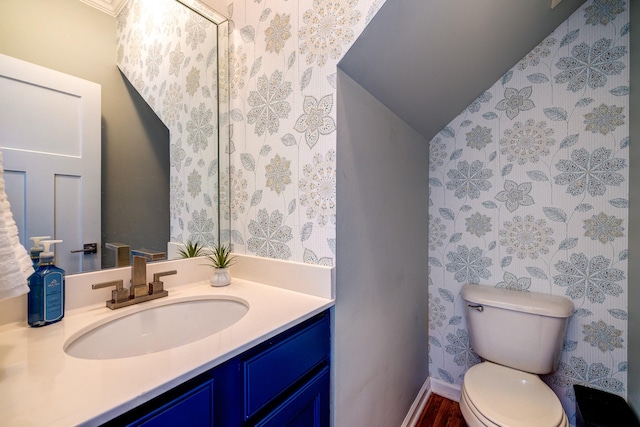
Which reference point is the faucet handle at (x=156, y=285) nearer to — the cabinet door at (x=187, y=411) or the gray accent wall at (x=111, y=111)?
the gray accent wall at (x=111, y=111)

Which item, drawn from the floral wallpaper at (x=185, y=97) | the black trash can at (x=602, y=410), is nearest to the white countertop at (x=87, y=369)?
the floral wallpaper at (x=185, y=97)

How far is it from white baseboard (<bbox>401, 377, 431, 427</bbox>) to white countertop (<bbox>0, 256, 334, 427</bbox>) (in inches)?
46.4

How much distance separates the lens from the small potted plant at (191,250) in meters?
1.14

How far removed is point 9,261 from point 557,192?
201 centimetres

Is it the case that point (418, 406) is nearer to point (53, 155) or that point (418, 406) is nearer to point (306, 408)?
point (306, 408)

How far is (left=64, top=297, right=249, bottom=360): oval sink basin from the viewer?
2.44 feet

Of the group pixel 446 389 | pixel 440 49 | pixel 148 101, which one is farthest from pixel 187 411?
pixel 446 389

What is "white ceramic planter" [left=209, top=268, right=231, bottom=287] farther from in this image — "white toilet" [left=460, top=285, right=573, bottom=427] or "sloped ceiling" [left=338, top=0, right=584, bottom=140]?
"white toilet" [left=460, top=285, right=573, bottom=427]

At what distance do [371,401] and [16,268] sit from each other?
1222mm

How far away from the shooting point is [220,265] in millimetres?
1129

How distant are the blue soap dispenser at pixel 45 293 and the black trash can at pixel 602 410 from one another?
191 centimetres

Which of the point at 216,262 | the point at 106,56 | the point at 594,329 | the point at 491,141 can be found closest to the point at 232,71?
the point at 106,56

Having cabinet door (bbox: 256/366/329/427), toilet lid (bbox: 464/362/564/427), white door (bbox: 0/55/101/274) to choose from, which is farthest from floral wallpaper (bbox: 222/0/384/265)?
toilet lid (bbox: 464/362/564/427)

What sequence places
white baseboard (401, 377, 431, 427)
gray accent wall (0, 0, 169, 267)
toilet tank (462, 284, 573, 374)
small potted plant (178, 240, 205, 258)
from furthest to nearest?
white baseboard (401, 377, 431, 427) < toilet tank (462, 284, 573, 374) < small potted plant (178, 240, 205, 258) < gray accent wall (0, 0, 169, 267)
